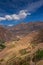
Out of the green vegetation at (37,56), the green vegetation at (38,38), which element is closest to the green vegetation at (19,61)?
the green vegetation at (37,56)

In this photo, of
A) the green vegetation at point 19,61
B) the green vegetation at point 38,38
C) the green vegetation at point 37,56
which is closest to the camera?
the green vegetation at point 37,56

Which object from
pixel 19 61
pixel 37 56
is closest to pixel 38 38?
pixel 37 56

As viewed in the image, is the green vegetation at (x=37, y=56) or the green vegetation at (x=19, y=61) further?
the green vegetation at (x=19, y=61)

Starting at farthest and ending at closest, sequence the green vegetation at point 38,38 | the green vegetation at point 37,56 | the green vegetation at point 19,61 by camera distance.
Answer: the green vegetation at point 38,38
the green vegetation at point 19,61
the green vegetation at point 37,56

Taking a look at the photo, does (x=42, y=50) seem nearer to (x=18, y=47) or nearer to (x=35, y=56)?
(x=35, y=56)

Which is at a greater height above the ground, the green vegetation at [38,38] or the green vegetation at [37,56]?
the green vegetation at [38,38]

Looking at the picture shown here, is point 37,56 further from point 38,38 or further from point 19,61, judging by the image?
point 38,38

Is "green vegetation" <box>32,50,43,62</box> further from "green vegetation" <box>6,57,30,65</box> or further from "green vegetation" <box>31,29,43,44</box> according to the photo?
"green vegetation" <box>31,29,43,44</box>

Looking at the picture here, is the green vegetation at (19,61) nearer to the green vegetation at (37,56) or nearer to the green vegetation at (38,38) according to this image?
the green vegetation at (37,56)

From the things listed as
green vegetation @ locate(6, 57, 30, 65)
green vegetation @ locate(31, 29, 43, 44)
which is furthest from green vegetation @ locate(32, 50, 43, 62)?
green vegetation @ locate(31, 29, 43, 44)

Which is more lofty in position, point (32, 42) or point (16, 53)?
A: point (32, 42)

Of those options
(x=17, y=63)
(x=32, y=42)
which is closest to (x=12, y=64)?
(x=17, y=63)
